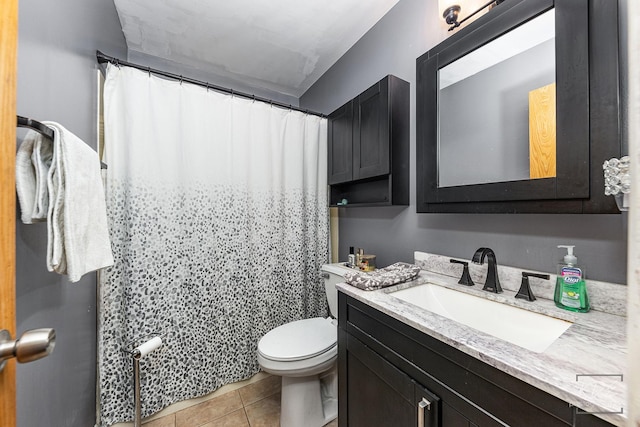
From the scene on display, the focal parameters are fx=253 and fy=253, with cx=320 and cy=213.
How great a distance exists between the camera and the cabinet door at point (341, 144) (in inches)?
69.2

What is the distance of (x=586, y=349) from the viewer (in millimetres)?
597

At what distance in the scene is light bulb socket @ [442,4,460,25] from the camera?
1.16 metres

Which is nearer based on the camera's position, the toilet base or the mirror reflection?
the mirror reflection

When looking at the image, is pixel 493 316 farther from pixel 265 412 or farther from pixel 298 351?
pixel 265 412

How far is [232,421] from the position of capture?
1.48 m

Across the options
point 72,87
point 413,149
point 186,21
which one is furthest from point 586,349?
point 186,21

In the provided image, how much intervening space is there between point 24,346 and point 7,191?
0.26m

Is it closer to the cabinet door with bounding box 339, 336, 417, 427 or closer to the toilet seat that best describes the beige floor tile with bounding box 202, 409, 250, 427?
the toilet seat

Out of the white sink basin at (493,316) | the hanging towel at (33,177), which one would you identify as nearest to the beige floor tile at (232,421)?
the white sink basin at (493,316)

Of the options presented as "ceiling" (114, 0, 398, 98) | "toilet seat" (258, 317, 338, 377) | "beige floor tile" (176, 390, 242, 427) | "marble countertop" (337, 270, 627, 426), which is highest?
"ceiling" (114, 0, 398, 98)

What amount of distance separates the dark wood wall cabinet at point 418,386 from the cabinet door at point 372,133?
795 millimetres

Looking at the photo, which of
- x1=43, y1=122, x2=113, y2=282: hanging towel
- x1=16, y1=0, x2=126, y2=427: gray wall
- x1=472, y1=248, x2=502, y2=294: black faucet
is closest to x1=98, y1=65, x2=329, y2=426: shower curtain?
x1=16, y1=0, x2=126, y2=427: gray wall

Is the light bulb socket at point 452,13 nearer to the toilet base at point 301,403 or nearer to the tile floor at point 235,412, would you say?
the toilet base at point 301,403

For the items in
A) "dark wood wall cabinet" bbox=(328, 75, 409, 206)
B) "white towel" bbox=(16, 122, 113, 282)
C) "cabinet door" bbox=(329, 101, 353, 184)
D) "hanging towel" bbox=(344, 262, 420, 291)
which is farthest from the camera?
"cabinet door" bbox=(329, 101, 353, 184)
